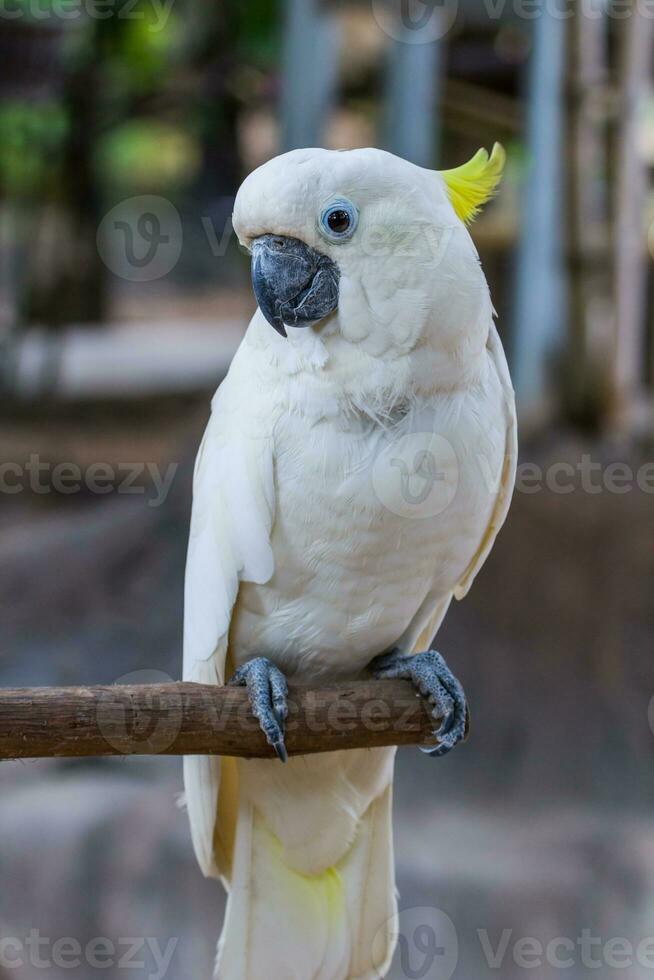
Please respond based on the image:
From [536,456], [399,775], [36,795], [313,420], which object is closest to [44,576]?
[36,795]

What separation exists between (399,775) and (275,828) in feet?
6.38

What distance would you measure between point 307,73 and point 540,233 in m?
1.32

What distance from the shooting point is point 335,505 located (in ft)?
5.22

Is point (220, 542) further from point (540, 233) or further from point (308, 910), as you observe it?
point (540, 233)

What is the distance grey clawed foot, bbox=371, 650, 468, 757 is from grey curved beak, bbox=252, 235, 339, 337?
0.62 m

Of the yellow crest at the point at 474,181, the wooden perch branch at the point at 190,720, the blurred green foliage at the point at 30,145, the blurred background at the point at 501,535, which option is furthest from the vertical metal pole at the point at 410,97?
the wooden perch branch at the point at 190,720

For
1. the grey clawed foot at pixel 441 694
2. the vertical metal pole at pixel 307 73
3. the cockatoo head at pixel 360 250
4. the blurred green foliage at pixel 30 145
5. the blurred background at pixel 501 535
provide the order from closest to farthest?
the cockatoo head at pixel 360 250, the grey clawed foot at pixel 441 694, the blurred background at pixel 501 535, the vertical metal pole at pixel 307 73, the blurred green foliage at pixel 30 145

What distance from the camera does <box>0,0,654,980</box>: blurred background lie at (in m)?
3.20

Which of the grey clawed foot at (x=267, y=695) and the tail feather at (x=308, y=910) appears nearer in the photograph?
the grey clawed foot at (x=267, y=695)

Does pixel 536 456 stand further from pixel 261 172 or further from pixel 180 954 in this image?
pixel 261 172

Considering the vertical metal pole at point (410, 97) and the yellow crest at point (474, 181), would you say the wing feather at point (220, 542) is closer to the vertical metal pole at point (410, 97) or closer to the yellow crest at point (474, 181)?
the yellow crest at point (474, 181)

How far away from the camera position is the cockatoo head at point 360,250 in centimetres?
143

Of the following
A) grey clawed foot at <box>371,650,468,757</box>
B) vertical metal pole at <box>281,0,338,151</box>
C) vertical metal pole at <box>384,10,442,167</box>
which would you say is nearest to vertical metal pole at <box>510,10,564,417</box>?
vertical metal pole at <box>384,10,442,167</box>

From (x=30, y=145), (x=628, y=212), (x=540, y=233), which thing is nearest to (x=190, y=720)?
(x=628, y=212)
